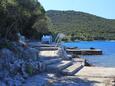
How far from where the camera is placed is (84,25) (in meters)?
146

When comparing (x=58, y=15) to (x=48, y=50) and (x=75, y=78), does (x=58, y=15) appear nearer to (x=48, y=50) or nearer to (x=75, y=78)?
(x=48, y=50)

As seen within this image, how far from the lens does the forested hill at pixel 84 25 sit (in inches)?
5517

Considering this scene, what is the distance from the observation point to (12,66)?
1501cm

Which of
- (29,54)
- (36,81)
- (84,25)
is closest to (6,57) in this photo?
(36,81)

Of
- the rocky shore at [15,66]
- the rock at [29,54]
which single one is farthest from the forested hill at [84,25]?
the rocky shore at [15,66]

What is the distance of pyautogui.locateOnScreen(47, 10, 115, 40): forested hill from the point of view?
140m

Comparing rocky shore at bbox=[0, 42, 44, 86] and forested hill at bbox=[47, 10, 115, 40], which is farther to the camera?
forested hill at bbox=[47, 10, 115, 40]

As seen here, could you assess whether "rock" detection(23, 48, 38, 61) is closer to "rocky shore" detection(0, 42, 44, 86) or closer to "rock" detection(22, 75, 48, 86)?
"rocky shore" detection(0, 42, 44, 86)

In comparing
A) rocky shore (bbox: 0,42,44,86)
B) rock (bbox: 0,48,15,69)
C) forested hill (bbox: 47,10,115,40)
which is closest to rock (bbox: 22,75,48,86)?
rocky shore (bbox: 0,42,44,86)

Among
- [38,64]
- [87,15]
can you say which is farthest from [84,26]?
[38,64]

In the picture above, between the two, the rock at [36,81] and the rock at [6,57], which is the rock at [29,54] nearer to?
the rock at [6,57]

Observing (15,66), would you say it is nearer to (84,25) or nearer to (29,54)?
(29,54)

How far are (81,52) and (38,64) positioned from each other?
37.3 metres

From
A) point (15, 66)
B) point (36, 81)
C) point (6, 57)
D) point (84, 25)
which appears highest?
point (6, 57)
